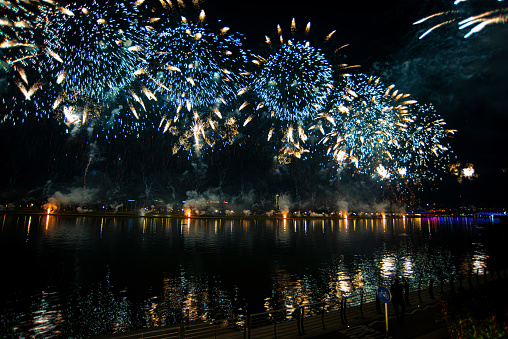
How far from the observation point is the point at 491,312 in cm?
954

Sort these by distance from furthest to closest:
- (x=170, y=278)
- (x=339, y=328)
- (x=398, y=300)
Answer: (x=170, y=278), (x=398, y=300), (x=339, y=328)

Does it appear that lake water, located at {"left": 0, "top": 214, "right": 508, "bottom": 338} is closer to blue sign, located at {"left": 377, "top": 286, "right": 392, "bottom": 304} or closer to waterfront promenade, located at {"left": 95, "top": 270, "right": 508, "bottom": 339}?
waterfront promenade, located at {"left": 95, "top": 270, "right": 508, "bottom": 339}

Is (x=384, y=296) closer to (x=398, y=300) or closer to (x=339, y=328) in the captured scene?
(x=339, y=328)

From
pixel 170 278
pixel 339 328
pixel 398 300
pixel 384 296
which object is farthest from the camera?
pixel 170 278

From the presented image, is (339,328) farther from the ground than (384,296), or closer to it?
closer to it

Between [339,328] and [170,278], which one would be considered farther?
[170,278]

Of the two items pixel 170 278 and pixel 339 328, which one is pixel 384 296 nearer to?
pixel 339 328

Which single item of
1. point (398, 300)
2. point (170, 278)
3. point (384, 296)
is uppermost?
point (384, 296)

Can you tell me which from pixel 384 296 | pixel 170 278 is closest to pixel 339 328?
pixel 384 296

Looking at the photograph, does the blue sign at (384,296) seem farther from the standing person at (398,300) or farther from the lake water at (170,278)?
the lake water at (170,278)

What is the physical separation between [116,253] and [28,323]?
30600mm

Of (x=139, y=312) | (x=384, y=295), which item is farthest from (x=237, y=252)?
(x=384, y=295)

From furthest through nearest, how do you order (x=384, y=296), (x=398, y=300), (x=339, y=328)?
(x=398, y=300), (x=339, y=328), (x=384, y=296)

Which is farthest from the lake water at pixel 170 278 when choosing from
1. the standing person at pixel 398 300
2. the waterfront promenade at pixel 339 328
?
the standing person at pixel 398 300
